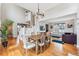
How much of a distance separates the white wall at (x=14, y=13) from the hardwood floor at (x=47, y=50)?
0.22m

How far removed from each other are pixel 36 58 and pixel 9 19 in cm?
79

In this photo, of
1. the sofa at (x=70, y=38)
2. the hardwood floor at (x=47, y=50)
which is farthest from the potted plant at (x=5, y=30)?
the sofa at (x=70, y=38)

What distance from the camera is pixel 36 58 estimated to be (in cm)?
217

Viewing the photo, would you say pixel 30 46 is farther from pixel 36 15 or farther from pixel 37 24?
pixel 36 15

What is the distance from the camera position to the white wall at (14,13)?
2.09 meters

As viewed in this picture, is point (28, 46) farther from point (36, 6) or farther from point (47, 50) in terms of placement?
point (36, 6)

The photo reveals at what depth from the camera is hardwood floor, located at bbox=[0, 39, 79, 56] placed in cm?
209

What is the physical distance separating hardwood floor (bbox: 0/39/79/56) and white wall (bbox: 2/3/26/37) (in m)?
0.22

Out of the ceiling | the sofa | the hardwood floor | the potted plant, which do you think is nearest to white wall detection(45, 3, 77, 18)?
the ceiling

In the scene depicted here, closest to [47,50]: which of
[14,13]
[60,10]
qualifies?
[60,10]

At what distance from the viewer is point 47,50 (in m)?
2.13

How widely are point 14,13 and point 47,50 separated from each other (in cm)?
82

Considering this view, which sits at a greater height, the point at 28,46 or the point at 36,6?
the point at 36,6

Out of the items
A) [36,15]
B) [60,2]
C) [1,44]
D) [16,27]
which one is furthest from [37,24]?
[1,44]
